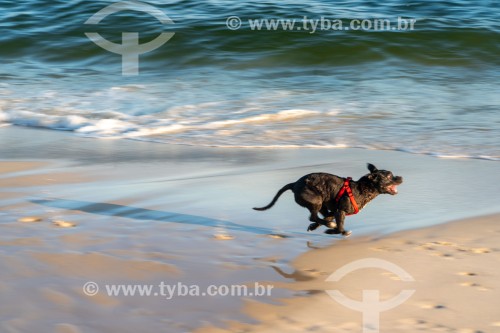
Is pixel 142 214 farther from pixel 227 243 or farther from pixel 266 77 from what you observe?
pixel 266 77

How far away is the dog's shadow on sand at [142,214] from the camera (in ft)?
17.0

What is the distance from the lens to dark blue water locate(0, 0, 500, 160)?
824cm

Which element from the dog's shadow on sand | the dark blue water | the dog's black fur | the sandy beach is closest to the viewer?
the sandy beach

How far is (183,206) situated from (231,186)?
0.60 meters

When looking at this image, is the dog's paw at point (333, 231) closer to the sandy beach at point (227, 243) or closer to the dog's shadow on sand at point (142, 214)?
the sandy beach at point (227, 243)

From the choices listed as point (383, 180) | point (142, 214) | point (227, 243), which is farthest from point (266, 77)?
point (227, 243)

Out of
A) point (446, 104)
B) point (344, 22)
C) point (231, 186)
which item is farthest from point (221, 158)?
point (344, 22)

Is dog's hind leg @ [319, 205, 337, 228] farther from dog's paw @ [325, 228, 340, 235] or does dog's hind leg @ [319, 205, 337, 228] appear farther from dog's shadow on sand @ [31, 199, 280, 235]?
dog's shadow on sand @ [31, 199, 280, 235]

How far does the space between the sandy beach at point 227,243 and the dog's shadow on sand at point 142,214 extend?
0.04 ft

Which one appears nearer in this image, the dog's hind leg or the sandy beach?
the sandy beach

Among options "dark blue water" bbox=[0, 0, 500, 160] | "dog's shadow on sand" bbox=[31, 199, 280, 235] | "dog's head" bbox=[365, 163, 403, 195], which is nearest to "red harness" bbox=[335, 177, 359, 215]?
"dog's head" bbox=[365, 163, 403, 195]

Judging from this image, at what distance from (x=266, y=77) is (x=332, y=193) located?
680 centimetres

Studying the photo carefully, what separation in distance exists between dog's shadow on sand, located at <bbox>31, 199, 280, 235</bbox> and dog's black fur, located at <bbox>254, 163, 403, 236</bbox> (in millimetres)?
309

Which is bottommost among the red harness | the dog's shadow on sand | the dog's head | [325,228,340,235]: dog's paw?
the dog's shadow on sand
